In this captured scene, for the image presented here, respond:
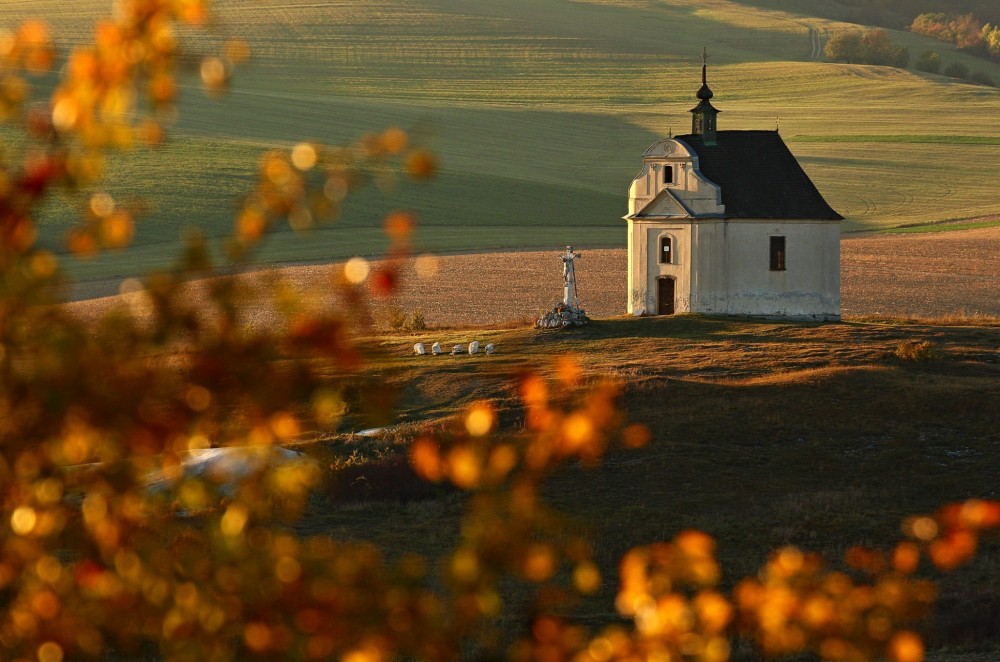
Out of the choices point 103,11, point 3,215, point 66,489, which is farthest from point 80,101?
point 103,11

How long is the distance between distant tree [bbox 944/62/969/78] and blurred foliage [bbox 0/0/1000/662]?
152441 mm

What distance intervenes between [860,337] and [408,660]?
84.1 ft

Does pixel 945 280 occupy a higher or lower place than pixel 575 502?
lower

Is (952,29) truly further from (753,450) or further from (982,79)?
(753,450)

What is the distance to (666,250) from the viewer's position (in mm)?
44750

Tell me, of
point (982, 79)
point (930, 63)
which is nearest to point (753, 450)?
point (982, 79)

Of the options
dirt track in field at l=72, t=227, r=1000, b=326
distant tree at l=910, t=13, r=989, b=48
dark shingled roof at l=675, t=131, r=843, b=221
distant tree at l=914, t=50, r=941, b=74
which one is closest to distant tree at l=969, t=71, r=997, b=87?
distant tree at l=914, t=50, r=941, b=74

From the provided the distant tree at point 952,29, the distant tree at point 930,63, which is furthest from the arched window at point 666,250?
the distant tree at point 952,29

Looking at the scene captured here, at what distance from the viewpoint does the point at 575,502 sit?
24.6 m

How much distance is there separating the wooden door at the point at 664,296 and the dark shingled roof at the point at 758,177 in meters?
2.70

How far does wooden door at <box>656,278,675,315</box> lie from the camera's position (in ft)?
147

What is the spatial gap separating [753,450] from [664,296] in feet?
58.4

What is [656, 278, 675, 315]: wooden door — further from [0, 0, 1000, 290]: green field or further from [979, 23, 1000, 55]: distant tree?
[979, 23, 1000, 55]: distant tree

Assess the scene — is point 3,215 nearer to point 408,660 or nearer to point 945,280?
point 408,660
